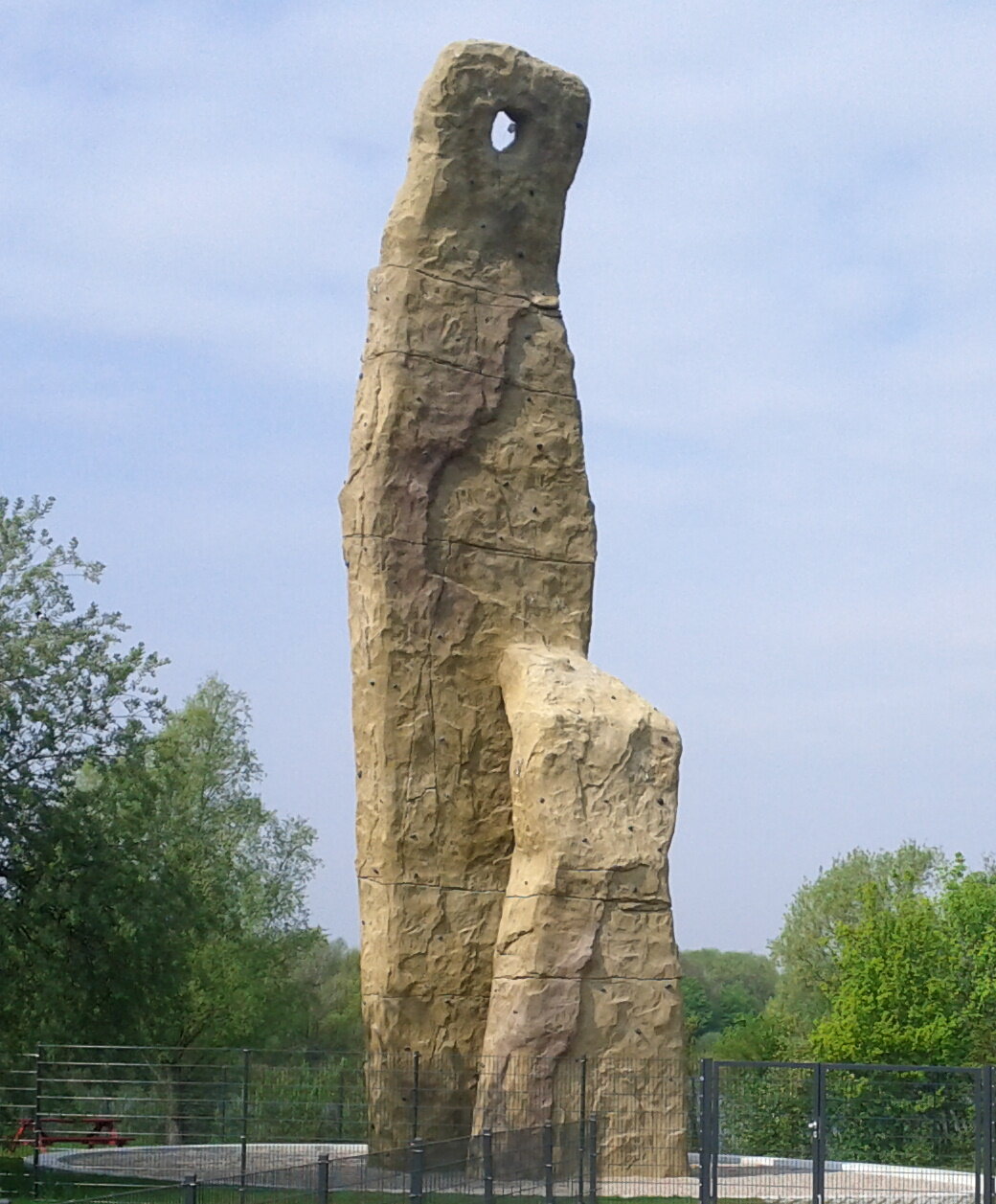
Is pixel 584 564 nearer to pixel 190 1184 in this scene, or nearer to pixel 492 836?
pixel 492 836

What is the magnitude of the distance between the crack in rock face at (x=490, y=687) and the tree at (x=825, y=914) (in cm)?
2911

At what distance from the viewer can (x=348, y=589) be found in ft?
59.6

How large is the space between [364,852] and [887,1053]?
1803cm

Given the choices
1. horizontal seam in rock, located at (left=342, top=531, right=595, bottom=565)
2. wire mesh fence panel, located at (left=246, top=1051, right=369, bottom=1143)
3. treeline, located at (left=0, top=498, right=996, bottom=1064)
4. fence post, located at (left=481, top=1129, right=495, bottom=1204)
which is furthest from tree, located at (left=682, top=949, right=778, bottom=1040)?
fence post, located at (left=481, top=1129, right=495, bottom=1204)

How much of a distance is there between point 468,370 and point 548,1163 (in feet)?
Result: 26.0

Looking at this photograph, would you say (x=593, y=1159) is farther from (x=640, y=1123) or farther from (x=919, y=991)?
(x=919, y=991)

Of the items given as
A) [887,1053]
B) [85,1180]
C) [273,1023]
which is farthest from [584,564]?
[273,1023]

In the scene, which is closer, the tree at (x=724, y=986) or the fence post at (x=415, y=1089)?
the fence post at (x=415, y=1089)

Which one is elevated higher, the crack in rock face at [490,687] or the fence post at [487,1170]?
the crack in rock face at [490,687]

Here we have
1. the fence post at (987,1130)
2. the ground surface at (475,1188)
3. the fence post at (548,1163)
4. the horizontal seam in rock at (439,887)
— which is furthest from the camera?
the horizontal seam in rock at (439,887)

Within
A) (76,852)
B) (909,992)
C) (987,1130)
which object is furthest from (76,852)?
(909,992)

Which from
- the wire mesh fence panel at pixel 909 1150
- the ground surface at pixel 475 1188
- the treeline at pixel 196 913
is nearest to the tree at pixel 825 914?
the treeline at pixel 196 913

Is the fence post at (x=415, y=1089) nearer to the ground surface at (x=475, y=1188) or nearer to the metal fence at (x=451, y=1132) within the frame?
the metal fence at (x=451, y=1132)

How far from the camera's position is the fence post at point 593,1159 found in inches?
582
